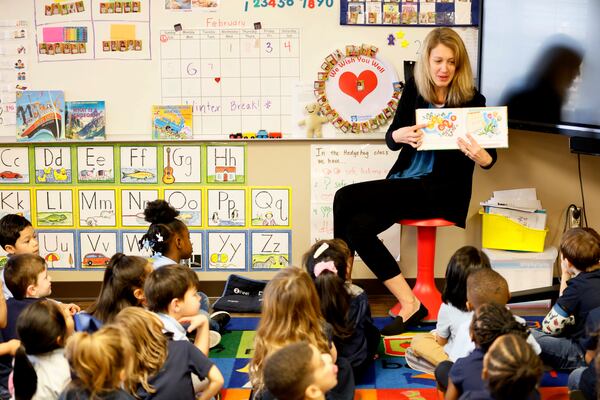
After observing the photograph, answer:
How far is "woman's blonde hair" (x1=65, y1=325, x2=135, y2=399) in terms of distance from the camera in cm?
213

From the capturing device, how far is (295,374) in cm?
199

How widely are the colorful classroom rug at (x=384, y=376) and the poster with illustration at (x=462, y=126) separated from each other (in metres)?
1.00

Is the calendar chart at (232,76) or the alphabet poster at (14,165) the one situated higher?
the calendar chart at (232,76)

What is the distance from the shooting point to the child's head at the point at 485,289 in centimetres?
276

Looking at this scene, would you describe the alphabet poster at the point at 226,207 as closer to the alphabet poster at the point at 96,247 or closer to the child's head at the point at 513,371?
the alphabet poster at the point at 96,247

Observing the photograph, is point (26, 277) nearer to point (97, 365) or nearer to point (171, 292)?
point (171, 292)

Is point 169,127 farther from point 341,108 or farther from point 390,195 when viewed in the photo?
point 390,195

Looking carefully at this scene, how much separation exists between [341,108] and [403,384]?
71.8 inches

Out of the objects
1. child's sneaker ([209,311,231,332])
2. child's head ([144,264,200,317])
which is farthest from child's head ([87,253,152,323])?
child's sneaker ([209,311,231,332])

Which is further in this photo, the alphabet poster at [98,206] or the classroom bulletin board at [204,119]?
the alphabet poster at [98,206]

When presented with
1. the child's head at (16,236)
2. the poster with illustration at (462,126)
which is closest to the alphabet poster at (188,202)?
the child's head at (16,236)

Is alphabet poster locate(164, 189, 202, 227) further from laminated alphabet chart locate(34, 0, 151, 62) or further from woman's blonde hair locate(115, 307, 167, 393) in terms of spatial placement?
woman's blonde hair locate(115, 307, 167, 393)

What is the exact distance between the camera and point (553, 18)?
13.3 ft

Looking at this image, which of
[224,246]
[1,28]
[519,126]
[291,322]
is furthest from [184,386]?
[1,28]
